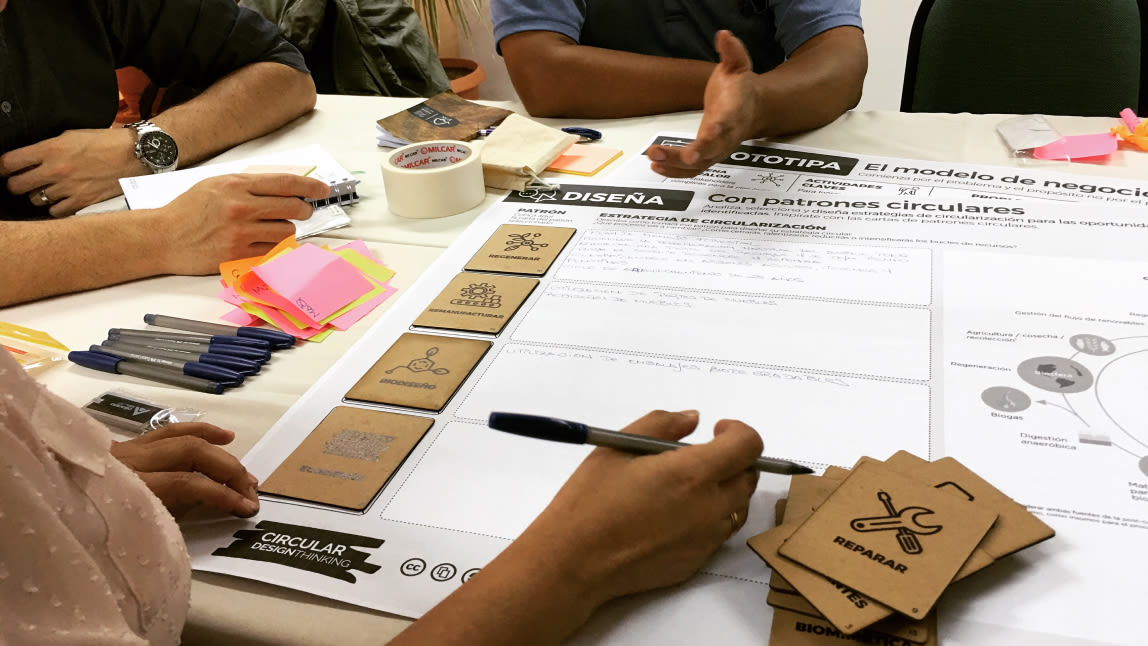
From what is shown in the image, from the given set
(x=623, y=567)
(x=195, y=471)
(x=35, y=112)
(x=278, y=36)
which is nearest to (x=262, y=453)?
(x=195, y=471)

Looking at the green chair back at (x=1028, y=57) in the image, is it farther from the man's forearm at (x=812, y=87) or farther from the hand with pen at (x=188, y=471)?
the hand with pen at (x=188, y=471)

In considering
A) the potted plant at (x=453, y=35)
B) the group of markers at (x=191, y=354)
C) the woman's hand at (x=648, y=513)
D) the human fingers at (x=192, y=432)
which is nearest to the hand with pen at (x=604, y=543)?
the woman's hand at (x=648, y=513)

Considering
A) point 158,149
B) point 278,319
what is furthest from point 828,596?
point 158,149

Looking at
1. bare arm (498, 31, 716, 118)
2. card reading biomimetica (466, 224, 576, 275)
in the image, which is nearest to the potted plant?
bare arm (498, 31, 716, 118)

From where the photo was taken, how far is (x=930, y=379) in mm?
638

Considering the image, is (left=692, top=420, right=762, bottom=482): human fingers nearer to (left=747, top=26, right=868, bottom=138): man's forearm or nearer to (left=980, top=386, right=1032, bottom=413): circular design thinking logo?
(left=980, top=386, right=1032, bottom=413): circular design thinking logo

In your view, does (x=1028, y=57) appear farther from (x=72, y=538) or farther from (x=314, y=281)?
(x=72, y=538)

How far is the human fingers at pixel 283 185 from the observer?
3.08 feet

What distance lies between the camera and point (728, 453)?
51cm

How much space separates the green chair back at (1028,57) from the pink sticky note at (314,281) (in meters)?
1.08

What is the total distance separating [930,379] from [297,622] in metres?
0.48

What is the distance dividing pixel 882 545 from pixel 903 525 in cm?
2

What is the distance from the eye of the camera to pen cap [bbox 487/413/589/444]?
20.0 inches

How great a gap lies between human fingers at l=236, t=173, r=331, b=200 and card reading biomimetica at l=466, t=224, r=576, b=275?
21 cm
